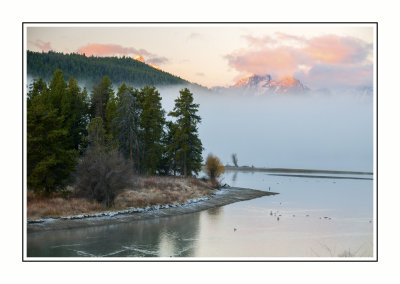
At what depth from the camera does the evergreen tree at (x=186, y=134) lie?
55594 mm

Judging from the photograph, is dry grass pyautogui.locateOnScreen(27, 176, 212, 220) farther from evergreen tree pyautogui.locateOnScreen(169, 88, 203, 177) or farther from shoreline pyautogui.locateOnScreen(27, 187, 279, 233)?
evergreen tree pyautogui.locateOnScreen(169, 88, 203, 177)

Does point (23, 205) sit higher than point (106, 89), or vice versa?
point (106, 89)

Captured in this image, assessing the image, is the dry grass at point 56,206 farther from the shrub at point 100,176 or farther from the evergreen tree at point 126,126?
the evergreen tree at point 126,126

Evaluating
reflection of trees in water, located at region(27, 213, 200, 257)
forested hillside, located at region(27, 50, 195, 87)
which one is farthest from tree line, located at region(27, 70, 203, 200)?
forested hillside, located at region(27, 50, 195, 87)

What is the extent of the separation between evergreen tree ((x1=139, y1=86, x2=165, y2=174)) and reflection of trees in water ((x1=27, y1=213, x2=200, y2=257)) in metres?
23.6

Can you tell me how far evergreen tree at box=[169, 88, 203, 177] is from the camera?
55.6m

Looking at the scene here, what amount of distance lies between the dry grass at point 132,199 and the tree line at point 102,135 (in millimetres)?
1233

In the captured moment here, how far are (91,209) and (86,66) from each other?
58.7 metres

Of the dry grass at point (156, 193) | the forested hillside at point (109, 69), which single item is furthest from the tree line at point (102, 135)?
the forested hillside at point (109, 69)

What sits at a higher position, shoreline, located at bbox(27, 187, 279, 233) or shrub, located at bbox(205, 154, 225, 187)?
shrub, located at bbox(205, 154, 225, 187)

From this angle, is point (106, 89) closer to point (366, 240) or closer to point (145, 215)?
point (145, 215)

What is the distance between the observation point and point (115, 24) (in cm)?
1853
